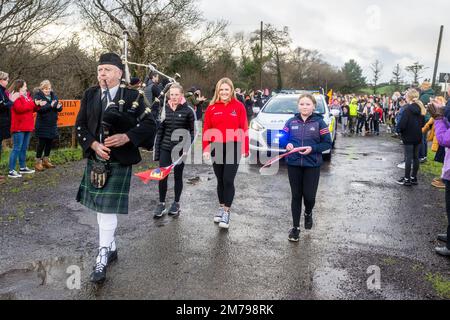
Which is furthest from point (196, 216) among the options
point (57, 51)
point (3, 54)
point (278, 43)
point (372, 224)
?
point (278, 43)

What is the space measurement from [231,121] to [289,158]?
3.21 ft

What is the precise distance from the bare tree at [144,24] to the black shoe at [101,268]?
15943 mm

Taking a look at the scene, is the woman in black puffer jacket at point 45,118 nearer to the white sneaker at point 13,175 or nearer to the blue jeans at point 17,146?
the blue jeans at point 17,146

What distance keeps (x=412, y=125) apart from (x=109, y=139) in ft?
22.5

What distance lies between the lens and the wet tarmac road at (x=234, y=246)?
12.7 feet

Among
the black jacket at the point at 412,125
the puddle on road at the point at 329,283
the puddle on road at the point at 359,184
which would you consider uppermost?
the black jacket at the point at 412,125

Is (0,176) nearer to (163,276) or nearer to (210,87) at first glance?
(163,276)

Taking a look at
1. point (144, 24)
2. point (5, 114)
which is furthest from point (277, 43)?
point (5, 114)

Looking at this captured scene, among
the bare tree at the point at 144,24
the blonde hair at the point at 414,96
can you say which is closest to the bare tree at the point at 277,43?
the bare tree at the point at 144,24

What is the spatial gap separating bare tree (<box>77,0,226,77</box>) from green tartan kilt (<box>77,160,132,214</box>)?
15.6m

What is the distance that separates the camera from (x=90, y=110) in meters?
4.09

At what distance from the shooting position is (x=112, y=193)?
4121mm

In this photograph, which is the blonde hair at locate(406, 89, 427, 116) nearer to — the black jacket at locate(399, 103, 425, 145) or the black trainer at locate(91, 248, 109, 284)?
the black jacket at locate(399, 103, 425, 145)

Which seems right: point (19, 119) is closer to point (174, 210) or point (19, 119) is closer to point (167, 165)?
point (167, 165)
